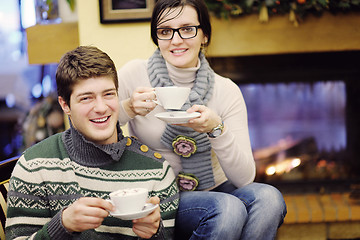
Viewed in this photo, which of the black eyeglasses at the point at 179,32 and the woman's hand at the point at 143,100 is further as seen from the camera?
the black eyeglasses at the point at 179,32

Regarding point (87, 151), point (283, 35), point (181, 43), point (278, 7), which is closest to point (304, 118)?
point (283, 35)

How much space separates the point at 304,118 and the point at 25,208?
1824 mm

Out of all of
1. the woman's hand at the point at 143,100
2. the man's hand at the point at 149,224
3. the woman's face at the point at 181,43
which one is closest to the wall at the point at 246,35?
the woman's face at the point at 181,43

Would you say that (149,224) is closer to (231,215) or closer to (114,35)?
(231,215)

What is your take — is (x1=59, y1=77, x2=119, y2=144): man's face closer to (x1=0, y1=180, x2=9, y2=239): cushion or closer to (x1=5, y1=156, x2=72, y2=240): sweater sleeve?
(x1=5, y1=156, x2=72, y2=240): sweater sleeve

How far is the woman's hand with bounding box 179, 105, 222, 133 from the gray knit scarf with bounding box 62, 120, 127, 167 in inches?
9.3

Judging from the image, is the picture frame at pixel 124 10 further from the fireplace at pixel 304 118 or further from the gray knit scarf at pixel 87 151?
the gray knit scarf at pixel 87 151

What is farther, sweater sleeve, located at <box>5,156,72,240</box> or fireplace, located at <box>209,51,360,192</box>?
fireplace, located at <box>209,51,360,192</box>

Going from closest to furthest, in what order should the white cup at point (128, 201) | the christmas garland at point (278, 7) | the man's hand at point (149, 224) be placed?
the white cup at point (128, 201)
the man's hand at point (149, 224)
the christmas garland at point (278, 7)

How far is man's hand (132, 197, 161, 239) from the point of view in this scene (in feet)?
3.31

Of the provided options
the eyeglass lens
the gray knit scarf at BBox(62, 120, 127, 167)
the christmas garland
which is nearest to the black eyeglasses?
the eyeglass lens

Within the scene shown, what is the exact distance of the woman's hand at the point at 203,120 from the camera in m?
1.20

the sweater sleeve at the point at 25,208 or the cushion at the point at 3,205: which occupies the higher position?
the sweater sleeve at the point at 25,208

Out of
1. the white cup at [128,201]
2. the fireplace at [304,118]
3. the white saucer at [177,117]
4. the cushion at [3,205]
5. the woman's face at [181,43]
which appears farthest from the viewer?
the fireplace at [304,118]
